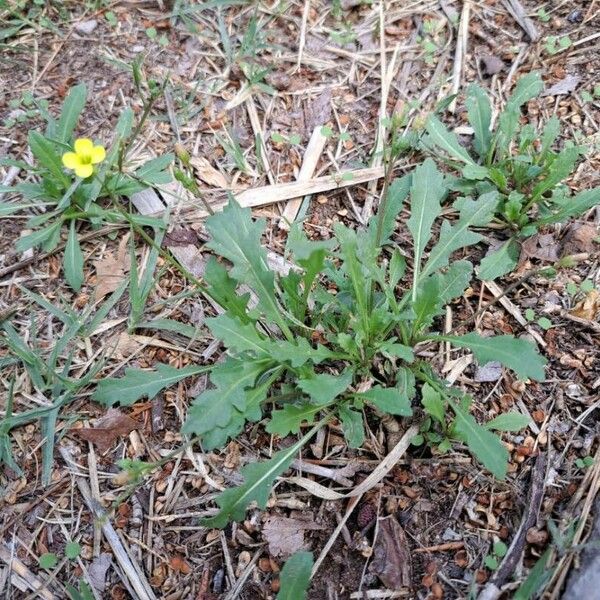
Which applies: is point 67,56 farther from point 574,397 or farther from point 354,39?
point 574,397

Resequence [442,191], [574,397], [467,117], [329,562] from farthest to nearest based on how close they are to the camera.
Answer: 1. [467,117]
2. [442,191]
3. [574,397]
4. [329,562]

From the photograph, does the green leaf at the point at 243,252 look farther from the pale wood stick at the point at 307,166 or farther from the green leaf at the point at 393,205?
the green leaf at the point at 393,205

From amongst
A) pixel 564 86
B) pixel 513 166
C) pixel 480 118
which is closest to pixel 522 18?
pixel 564 86

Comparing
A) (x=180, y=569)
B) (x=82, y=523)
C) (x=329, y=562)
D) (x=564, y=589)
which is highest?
(x=82, y=523)


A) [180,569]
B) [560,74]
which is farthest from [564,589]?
[560,74]

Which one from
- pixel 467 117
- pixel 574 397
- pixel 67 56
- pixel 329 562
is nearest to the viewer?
pixel 329 562

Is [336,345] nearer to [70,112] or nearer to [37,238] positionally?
[37,238]
